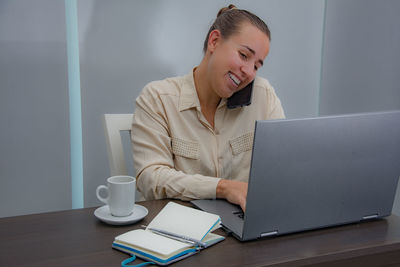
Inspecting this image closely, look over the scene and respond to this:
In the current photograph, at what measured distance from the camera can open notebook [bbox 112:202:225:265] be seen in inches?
28.6

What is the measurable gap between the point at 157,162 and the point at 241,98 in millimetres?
437

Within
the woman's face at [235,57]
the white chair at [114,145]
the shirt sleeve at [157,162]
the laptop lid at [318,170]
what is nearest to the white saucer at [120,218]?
the shirt sleeve at [157,162]

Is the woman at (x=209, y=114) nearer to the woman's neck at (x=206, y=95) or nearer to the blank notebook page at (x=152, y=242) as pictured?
the woman's neck at (x=206, y=95)

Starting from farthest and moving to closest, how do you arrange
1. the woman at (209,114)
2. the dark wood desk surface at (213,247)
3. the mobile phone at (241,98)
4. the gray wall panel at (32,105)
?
the gray wall panel at (32,105) < the mobile phone at (241,98) < the woman at (209,114) < the dark wood desk surface at (213,247)

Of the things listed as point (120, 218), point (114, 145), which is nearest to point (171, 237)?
point (120, 218)

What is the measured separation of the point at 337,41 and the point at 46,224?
2.09 m

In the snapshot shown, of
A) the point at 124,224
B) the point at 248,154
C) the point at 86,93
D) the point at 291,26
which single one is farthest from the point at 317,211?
the point at 291,26

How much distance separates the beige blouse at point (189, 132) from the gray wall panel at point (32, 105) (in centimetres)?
71

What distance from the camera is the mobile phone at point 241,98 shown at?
1.44 meters

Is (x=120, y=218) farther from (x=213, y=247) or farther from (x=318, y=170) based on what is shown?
(x=318, y=170)

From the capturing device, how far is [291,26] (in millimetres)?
2398

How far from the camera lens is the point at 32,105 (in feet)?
6.07

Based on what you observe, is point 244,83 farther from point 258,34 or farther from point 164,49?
point 164,49

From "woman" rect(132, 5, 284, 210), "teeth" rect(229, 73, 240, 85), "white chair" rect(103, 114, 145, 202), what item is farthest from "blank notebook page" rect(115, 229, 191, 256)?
"teeth" rect(229, 73, 240, 85)
